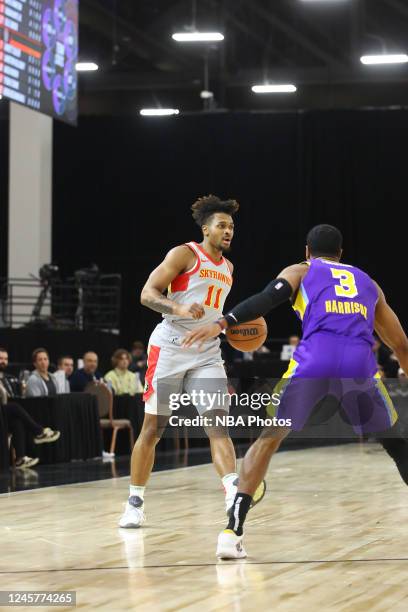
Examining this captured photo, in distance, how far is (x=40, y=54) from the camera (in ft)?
37.4

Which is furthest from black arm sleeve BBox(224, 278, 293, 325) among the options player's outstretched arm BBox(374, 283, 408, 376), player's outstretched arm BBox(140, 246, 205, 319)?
player's outstretched arm BBox(140, 246, 205, 319)

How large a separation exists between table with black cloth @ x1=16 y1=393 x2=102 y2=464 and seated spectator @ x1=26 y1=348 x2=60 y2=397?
1.03 ft

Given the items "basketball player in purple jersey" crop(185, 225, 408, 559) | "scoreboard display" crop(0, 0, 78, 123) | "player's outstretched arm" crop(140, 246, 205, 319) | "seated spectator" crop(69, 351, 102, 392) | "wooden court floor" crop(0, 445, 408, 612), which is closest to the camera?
"wooden court floor" crop(0, 445, 408, 612)

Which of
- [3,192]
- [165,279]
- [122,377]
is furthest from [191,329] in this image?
[3,192]

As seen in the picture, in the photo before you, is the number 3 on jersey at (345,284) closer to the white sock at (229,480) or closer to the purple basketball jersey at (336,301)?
the purple basketball jersey at (336,301)

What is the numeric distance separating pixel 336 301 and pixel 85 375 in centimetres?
870

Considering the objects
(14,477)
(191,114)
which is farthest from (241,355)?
(14,477)

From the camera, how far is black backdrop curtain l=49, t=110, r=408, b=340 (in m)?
21.4

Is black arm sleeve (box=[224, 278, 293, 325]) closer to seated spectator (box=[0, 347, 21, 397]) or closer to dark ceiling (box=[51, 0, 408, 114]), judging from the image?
seated spectator (box=[0, 347, 21, 397])

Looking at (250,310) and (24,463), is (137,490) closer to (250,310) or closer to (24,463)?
(250,310)

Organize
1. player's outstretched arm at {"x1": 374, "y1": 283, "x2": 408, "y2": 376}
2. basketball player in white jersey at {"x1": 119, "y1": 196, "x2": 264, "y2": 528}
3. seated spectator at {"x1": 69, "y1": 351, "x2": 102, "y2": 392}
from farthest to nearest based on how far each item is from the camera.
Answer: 1. seated spectator at {"x1": 69, "y1": 351, "x2": 102, "y2": 392}
2. basketball player in white jersey at {"x1": 119, "y1": 196, "x2": 264, "y2": 528}
3. player's outstretched arm at {"x1": 374, "y1": 283, "x2": 408, "y2": 376}

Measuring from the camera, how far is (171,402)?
5586 millimetres

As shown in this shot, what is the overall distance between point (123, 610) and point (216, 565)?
0.97 meters

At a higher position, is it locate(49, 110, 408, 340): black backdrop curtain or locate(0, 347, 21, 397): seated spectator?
locate(49, 110, 408, 340): black backdrop curtain
